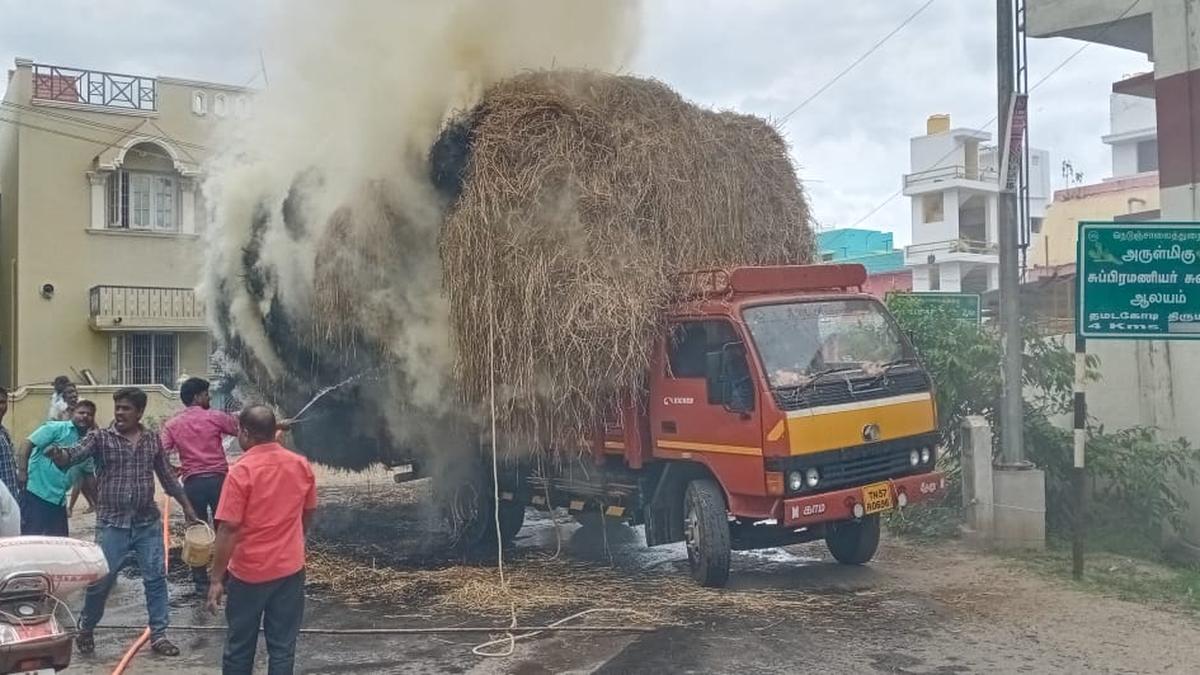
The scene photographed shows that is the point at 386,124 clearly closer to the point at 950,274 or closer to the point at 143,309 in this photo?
the point at 143,309

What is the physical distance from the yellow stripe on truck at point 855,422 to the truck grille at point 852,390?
42 mm

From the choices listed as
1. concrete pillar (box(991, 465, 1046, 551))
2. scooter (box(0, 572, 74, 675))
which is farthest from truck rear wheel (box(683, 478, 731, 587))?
scooter (box(0, 572, 74, 675))

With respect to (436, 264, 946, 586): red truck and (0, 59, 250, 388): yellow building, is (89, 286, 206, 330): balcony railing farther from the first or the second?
(436, 264, 946, 586): red truck

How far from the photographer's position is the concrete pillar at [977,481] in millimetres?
9391

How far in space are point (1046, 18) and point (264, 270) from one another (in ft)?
28.5

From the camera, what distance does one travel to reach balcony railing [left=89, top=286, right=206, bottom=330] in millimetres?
22078

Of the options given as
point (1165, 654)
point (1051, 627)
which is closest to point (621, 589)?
point (1051, 627)

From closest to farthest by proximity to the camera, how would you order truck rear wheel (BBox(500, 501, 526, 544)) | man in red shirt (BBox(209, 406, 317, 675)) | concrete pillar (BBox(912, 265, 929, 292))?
man in red shirt (BBox(209, 406, 317, 675)) < truck rear wheel (BBox(500, 501, 526, 544)) < concrete pillar (BBox(912, 265, 929, 292))

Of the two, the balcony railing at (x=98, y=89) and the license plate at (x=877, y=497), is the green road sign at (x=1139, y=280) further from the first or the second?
the balcony railing at (x=98, y=89)

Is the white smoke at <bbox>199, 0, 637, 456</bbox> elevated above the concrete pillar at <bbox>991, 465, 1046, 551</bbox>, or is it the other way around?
the white smoke at <bbox>199, 0, 637, 456</bbox>

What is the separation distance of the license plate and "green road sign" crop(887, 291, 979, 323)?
138 inches

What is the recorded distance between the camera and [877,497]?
7.75 m

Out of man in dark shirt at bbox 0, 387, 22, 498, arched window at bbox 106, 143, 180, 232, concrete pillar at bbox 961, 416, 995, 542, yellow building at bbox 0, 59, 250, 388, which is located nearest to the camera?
man in dark shirt at bbox 0, 387, 22, 498

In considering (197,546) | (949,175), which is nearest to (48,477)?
(197,546)
